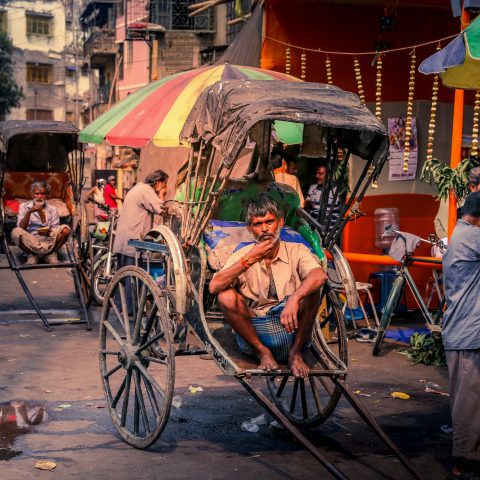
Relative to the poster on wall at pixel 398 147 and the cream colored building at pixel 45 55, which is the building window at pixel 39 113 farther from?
the poster on wall at pixel 398 147

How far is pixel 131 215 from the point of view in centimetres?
1074

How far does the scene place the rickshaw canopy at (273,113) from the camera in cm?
546

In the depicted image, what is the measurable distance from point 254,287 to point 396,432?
61.3 inches

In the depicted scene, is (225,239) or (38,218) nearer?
(225,239)

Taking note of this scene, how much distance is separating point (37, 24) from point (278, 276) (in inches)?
2395

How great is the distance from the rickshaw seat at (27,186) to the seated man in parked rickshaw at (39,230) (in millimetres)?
1495

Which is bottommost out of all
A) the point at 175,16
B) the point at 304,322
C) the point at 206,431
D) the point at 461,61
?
the point at 206,431

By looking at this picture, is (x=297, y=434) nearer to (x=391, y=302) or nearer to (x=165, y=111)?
(x=391, y=302)

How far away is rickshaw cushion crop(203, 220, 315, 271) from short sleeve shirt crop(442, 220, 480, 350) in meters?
1.23

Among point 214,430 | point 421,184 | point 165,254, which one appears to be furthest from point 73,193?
Answer: point 214,430

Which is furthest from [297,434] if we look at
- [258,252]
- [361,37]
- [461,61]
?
[361,37]

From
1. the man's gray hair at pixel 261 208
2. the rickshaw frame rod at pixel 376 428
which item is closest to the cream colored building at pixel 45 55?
the man's gray hair at pixel 261 208

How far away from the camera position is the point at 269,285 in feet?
19.0

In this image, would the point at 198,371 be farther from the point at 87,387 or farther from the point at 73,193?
the point at 73,193
